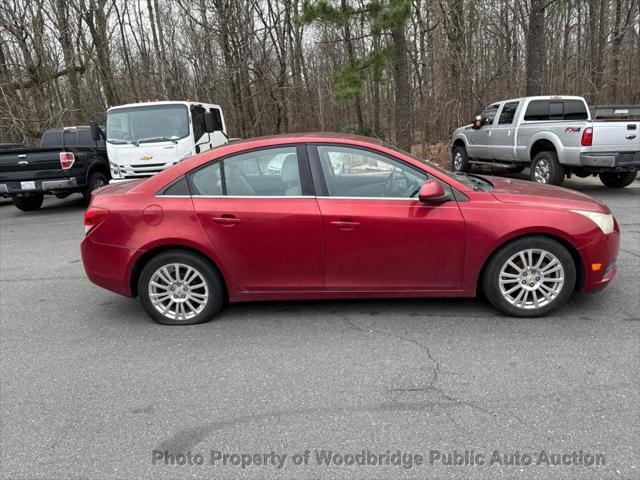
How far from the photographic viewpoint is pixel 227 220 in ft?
13.4

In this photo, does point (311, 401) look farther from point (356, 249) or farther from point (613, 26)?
point (613, 26)

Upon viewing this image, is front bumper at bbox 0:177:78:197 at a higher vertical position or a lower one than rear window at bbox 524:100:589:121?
lower

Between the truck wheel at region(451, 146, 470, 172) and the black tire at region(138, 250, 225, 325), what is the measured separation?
11.0 meters

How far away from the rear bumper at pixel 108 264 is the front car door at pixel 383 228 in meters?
1.75

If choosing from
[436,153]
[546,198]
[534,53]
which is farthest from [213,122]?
[534,53]

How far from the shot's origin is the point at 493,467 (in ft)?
8.05

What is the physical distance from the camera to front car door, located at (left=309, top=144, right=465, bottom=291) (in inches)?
156

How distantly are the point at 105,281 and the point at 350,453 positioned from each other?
2.79m

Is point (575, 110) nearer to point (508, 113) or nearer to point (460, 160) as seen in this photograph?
point (508, 113)

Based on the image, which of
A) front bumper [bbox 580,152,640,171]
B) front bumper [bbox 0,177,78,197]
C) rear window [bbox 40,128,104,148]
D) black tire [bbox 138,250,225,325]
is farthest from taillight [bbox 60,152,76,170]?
front bumper [bbox 580,152,640,171]

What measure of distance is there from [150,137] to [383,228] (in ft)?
25.7

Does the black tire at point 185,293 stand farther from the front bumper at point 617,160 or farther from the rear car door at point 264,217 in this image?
the front bumper at point 617,160

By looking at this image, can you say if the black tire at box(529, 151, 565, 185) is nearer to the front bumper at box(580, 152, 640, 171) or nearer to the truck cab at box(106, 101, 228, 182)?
the front bumper at box(580, 152, 640, 171)

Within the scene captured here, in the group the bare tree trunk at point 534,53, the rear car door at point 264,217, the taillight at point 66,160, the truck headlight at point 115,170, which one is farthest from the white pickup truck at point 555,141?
the taillight at point 66,160
